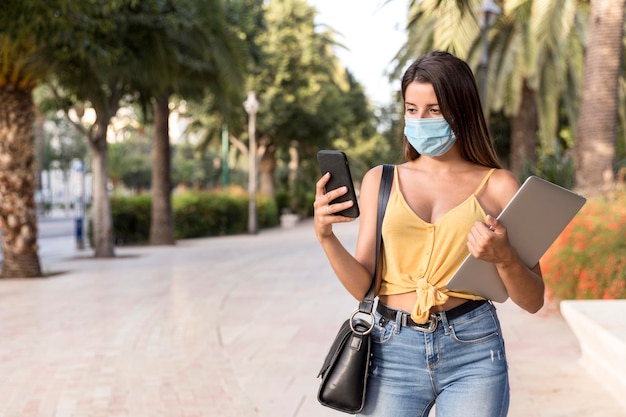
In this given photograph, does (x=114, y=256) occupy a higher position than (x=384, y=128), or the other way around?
(x=384, y=128)

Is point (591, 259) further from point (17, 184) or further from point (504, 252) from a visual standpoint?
point (17, 184)

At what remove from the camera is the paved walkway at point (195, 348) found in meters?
6.23

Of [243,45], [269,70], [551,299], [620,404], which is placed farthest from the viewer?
[269,70]

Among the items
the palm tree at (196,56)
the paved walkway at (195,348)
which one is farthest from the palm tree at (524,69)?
the paved walkway at (195,348)

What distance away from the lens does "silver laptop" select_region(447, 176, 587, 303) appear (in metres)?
2.49

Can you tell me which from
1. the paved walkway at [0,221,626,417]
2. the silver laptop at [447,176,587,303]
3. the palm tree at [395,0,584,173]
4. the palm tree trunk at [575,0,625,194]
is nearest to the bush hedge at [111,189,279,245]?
the palm tree at [395,0,584,173]

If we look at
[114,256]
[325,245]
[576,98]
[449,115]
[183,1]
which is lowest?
[114,256]

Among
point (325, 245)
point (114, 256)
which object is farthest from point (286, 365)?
point (114, 256)

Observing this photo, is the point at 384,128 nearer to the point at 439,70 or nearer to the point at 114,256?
the point at 114,256

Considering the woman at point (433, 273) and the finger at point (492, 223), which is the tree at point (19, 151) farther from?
the finger at point (492, 223)

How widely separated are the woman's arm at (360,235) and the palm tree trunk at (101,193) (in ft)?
55.6

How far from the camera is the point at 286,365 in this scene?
7547 mm

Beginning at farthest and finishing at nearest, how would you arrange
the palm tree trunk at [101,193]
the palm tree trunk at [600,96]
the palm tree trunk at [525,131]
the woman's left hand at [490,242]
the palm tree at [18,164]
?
the palm tree trunk at [525,131] < the palm tree trunk at [101,193] < the palm tree at [18,164] < the palm tree trunk at [600,96] < the woman's left hand at [490,242]

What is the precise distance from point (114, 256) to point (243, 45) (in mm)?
5469
